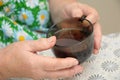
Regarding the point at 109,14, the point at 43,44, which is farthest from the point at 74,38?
the point at 109,14

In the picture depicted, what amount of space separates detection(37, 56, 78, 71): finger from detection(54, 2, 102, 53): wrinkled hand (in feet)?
0.44

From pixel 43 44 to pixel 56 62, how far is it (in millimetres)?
49

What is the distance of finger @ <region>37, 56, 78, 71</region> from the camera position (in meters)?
0.52

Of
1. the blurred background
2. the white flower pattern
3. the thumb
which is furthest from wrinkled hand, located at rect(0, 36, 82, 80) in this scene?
the blurred background

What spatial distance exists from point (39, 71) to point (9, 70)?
8 centimetres

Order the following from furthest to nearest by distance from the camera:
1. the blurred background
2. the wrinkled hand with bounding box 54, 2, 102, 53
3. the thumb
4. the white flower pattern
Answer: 1. the blurred background
2. the white flower pattern
3. the wrinkled hand with bounding box 54, 2, 102, 53
4. the thumb

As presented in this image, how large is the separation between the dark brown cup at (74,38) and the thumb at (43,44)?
0.5 inches

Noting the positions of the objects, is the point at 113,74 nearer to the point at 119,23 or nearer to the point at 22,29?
the point at 22,29

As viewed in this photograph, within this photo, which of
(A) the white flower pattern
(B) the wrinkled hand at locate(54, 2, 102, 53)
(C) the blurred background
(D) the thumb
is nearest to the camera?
(D) the thumb

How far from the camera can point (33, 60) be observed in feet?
1.74

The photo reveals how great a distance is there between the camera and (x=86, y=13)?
2.22ft

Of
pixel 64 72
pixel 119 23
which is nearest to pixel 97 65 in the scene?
pixel 64 72

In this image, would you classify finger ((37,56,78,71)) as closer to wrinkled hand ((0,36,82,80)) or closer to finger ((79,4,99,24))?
wrinkled hand ((0,36,82,80))

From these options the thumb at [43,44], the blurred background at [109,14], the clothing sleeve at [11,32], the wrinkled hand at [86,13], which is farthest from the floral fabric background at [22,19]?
the blurred background at [109,14]
